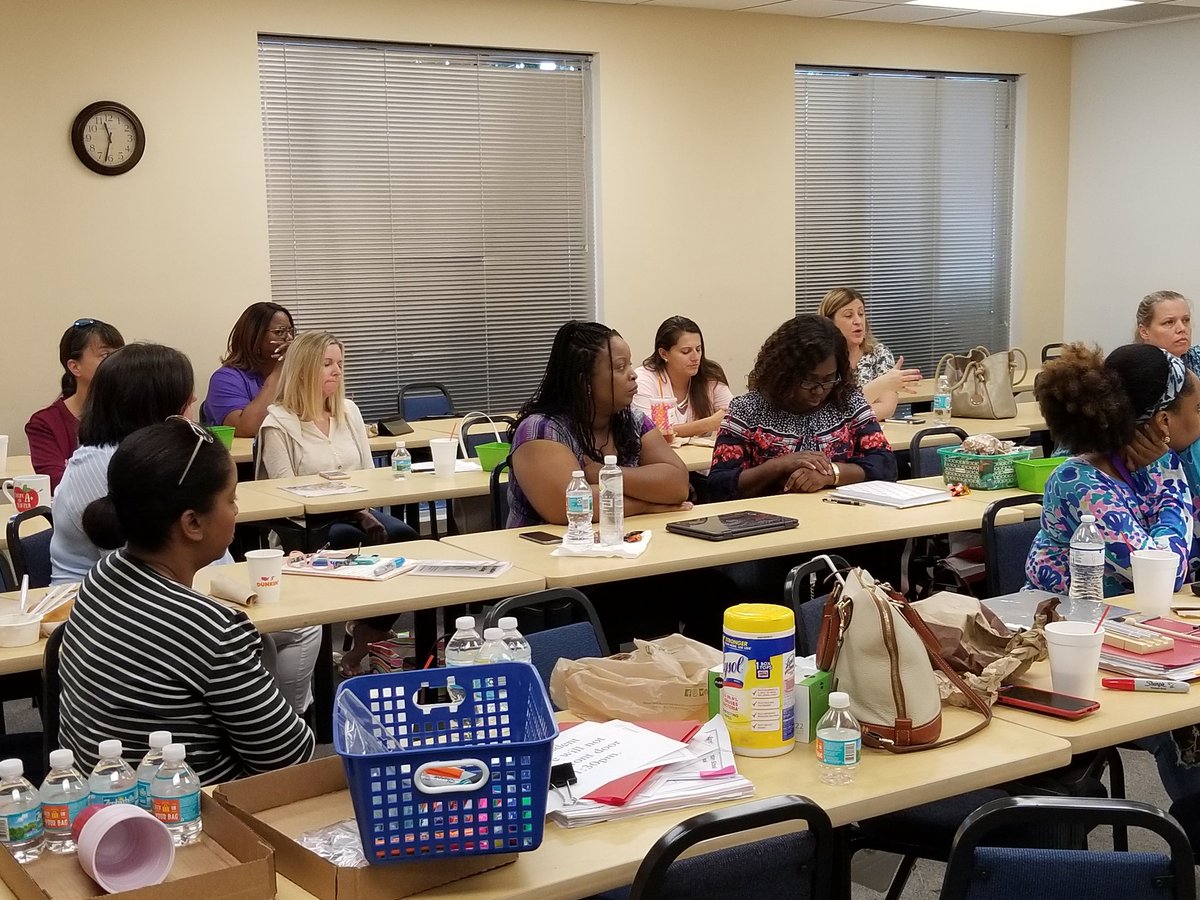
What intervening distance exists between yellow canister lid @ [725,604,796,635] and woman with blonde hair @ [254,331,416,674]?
3384 millimetres

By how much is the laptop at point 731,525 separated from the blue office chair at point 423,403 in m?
3.42

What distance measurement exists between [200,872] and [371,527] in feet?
12.0

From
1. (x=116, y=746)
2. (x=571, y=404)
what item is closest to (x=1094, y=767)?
(x=116, y=746)

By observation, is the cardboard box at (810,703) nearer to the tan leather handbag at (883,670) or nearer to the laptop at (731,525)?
the tan leather handbag at (883,670)

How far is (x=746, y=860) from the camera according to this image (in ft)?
6.01

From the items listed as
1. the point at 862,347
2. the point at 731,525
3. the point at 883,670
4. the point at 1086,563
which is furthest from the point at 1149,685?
the point at 862,347

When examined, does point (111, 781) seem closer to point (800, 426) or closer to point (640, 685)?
point (640, 685)

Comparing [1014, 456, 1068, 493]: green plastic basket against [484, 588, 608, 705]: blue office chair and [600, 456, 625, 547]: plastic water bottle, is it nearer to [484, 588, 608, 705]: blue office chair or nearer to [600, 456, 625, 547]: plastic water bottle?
[600, 456, 625, 547]: plastic water bottle

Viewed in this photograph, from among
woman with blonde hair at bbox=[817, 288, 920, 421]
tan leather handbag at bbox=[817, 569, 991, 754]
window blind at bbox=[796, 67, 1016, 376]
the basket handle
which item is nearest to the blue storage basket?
the basket handle

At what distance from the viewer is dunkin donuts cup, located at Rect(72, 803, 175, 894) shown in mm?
1831

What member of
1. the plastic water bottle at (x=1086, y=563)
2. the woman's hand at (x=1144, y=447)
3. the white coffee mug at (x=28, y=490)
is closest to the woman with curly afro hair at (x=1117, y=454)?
the woman's hand at (x=1144, y=447)

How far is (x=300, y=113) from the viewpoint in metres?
7.30

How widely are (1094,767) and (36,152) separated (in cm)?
590

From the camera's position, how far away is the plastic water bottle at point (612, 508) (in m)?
4.01
